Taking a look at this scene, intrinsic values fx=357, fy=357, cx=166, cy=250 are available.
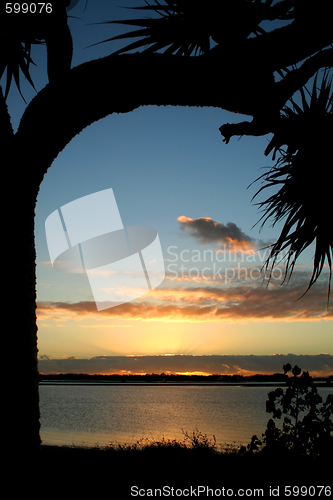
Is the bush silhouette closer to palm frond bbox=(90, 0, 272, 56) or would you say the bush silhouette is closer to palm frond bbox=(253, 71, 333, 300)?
palm frond bbox=(253, 71, 333, 300)

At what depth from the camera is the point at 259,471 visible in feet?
15.3

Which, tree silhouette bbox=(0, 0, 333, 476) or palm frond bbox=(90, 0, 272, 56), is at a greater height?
palm frond bbox=(90, 0, 272, 56)

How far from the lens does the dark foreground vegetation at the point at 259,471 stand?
13.9 feet

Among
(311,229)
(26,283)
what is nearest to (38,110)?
(26,283)

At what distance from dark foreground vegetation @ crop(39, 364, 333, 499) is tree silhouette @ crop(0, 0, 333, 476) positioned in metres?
2.81

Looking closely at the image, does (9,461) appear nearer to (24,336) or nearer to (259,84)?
(24,336)

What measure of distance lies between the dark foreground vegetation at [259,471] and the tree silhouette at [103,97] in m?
2.81

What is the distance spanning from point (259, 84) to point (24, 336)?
215 cm

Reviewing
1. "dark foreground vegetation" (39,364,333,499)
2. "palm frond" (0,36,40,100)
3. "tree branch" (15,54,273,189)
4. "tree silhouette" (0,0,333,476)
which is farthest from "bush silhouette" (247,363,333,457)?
"palm frond" (0,36,40,100)

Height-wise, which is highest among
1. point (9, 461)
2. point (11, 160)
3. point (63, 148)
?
point (63, 148)

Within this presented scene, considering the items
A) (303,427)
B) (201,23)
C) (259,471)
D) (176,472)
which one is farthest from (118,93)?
(176,472)

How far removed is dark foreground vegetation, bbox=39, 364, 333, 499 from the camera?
423 centimetres

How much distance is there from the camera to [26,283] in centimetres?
203

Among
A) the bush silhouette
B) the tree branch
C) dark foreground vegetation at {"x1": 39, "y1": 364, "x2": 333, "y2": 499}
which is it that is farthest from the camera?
the bush silhouette
